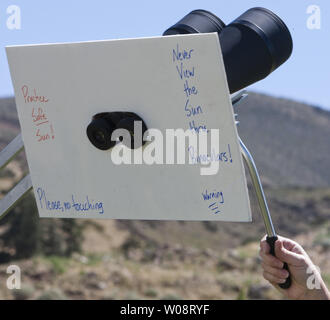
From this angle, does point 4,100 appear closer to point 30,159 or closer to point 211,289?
point 211,289

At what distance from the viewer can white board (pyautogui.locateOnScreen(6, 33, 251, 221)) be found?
200 cm

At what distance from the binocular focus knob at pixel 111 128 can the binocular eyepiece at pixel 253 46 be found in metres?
0.43

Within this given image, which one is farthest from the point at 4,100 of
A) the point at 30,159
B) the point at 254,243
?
the point at 30,159

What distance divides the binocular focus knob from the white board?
0.9 inches

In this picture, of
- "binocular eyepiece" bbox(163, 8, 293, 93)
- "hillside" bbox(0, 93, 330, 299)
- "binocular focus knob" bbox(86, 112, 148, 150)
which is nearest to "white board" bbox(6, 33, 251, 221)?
"binocular focus knob" bbox(86, 112, 148, 150)

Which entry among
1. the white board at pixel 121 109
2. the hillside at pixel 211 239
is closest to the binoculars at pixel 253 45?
the white board at pixel 121 109

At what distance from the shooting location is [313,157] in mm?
44344

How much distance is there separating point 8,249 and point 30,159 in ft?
70.7

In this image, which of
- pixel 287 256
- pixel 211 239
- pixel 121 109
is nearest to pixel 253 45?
pixel 121 109

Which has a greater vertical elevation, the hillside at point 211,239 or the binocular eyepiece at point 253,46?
the binocular eyepiece at point 253,46

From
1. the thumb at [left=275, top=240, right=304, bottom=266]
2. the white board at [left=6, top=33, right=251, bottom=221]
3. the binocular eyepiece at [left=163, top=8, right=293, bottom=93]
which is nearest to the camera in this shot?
the white board at [left=6, top=33, right=251, bottom=221]

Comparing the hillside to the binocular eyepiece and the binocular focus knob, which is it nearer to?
the binocular eyepiece

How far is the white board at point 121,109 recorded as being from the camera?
78.7 inches

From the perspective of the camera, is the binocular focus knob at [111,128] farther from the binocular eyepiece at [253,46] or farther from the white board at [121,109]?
the binocular eyepiece at [253,46]
